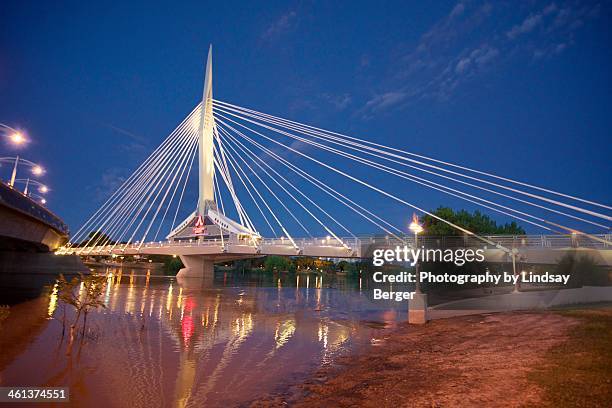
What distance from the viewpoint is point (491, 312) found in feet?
64.8

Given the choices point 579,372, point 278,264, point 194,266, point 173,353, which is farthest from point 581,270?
point 278,264

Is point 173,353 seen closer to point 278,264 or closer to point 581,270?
point 581,270

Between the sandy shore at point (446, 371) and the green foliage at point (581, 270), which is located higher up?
the green foliage at point (581, 270)

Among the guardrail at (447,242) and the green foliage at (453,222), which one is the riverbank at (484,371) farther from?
the green foliage at (453,222)

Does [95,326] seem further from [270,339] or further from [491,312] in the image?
[491,312]

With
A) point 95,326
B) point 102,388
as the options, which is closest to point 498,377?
point 102,388

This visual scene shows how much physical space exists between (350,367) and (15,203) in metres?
26.0

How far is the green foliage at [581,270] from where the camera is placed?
24.4m

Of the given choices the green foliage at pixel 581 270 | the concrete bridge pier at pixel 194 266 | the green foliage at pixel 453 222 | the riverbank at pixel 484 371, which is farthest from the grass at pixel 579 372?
the concrete bridge pier at pixel 194 266

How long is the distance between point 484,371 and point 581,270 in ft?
71.7

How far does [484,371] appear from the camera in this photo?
842 cm

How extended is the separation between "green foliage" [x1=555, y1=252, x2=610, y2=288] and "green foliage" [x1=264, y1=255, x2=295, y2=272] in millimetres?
109733

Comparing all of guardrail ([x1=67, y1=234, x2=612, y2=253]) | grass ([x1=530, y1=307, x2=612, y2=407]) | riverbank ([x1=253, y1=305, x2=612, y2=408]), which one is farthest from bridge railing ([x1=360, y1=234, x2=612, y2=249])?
grass ([x1=530, y1=307, x2=612, y2=407])

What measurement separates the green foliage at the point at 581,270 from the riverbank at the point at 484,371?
1256cm
